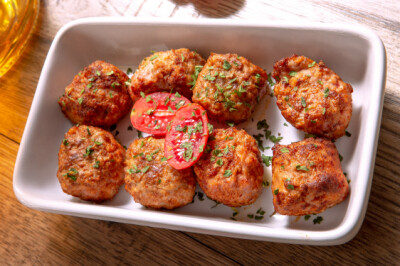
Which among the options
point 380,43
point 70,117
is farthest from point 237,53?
point 70,117

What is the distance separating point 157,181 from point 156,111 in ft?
1.71

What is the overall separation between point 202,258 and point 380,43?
1.88 metres

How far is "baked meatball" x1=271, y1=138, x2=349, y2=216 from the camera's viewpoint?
233 centimetres

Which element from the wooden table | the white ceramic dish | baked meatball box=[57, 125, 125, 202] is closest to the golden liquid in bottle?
the wooden table

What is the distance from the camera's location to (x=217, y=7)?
10.9 feet

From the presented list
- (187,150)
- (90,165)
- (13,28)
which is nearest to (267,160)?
(187,150)

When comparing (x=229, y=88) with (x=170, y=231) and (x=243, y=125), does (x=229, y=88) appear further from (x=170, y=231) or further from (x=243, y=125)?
(x=170, y=231)

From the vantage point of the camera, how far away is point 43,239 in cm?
303

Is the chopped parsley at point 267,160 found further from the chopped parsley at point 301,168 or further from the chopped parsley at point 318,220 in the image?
the chopped parsley at point 318,220

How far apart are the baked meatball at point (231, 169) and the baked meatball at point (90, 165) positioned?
0.60 metres

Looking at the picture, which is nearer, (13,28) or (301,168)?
(301,168)

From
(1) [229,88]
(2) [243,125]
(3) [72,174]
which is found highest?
(1) [229,88]

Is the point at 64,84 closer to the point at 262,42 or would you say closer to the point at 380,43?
the point at 262,42

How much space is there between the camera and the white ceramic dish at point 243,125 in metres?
2.31
